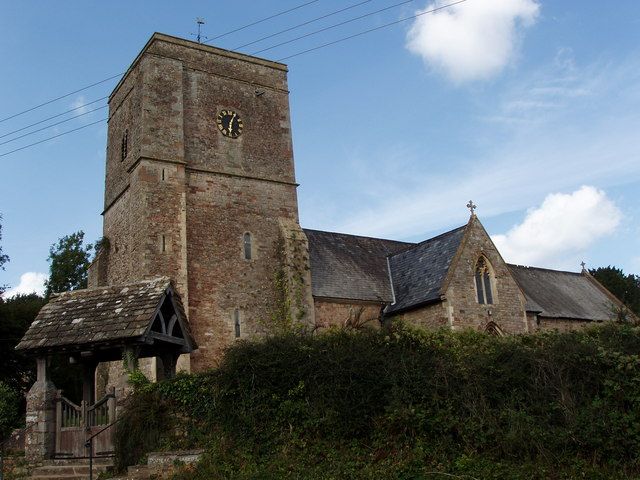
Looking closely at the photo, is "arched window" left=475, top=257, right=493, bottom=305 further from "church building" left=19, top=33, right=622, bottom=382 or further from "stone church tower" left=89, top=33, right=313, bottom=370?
"stone church tower" left=89, top=33, right=313, bottom=370

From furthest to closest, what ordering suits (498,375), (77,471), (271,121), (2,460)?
(271,121), (2,460), (77,471), (498,375)

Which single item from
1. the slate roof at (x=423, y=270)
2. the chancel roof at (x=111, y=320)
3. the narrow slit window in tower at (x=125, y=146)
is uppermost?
the narrow slit window in tower at (x=125, y=146)

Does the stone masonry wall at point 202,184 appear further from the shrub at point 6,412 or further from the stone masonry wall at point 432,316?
the stone masonry wall at point 432,316

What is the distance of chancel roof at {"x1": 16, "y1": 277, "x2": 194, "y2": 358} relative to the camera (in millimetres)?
13781

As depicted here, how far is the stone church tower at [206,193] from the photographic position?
2302 centimetres

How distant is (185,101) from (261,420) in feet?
53.5

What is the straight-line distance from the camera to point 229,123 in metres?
26.1

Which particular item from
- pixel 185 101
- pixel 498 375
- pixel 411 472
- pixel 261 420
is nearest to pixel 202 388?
pixel 261 420

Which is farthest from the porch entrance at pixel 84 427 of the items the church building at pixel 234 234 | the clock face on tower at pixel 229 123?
the clock face on tower at pixel 229 123

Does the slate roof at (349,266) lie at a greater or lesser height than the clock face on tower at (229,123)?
lesser

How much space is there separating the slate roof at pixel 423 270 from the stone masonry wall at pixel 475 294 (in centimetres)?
48

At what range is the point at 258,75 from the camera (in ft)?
90.8

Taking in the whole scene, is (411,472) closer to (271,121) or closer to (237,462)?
(237,462)

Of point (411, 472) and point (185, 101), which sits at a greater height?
point (185, 101)
